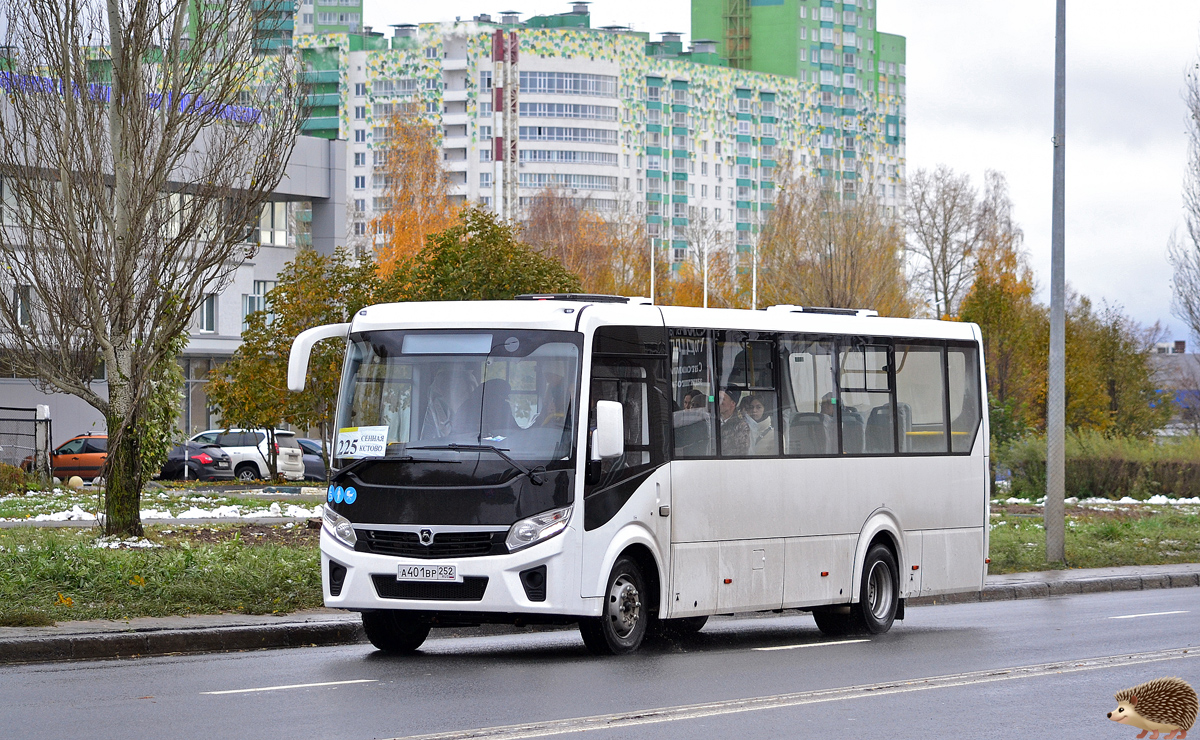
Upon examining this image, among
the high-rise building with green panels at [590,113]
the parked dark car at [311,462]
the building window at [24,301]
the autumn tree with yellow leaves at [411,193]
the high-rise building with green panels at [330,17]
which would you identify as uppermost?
the high-rise building with green panels at [330,17]

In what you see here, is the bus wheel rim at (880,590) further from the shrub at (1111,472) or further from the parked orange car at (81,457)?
the parked orange car at (81,457)

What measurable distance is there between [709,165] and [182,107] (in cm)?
14453

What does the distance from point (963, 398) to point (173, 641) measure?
8245 mm

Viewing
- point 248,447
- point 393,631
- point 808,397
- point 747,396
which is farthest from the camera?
point 248,447

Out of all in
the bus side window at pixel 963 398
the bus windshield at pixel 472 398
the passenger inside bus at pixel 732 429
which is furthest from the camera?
the bus side window at pixel 963 398

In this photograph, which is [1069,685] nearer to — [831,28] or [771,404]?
[771,404]

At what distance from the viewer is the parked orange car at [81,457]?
148 feet

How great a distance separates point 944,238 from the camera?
292ft

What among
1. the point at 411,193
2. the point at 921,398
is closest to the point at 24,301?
the point at 921,398

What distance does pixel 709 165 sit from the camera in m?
163

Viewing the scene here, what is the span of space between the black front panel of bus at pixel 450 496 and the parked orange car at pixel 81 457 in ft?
112

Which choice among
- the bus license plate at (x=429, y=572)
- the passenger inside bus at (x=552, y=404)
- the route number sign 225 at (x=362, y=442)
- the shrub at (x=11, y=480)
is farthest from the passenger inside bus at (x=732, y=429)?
the shrub at (x=11, y=480)

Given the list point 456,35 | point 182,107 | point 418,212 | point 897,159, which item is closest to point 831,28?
point 897,159

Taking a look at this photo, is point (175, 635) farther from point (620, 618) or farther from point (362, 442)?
point (620, 618)
